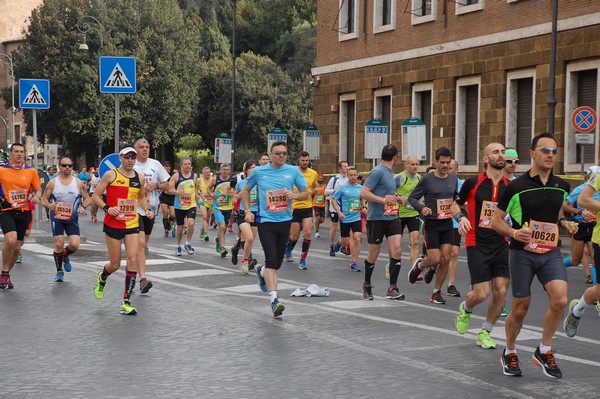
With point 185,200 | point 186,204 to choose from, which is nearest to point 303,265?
point 185,200

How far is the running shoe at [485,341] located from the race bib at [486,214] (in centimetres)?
93

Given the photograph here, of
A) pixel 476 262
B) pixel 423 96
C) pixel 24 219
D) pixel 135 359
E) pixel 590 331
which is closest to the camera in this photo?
pixel 135 359

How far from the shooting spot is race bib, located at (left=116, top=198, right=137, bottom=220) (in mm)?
12164

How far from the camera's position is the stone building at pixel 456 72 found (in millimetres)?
27156

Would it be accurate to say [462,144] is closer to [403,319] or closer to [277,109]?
[403,319]

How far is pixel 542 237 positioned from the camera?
816cm

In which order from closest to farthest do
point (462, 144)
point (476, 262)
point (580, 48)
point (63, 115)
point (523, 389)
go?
point (523, 389) → point (476, 262) → point (580, 48) → point (462, 144) → point (63, 115)

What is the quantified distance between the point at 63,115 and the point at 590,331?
181 ft

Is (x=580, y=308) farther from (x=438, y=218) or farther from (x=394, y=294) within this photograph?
(x=394, y=294)

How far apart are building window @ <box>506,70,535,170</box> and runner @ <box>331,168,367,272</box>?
10934 millimetres

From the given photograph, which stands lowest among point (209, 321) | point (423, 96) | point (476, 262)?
point (209, 321)

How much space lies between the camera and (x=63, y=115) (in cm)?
6294

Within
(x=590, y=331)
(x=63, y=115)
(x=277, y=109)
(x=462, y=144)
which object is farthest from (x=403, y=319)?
(x=277, y=109)

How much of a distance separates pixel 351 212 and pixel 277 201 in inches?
245
